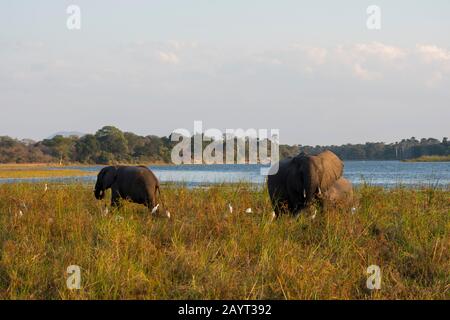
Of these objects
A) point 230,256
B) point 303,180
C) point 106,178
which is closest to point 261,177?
point 106,178

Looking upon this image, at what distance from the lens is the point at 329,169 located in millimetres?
9898

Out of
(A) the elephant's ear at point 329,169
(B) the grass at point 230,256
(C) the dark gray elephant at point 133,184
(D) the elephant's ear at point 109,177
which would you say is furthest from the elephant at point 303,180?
(D) the elephant's ear at point 109,177

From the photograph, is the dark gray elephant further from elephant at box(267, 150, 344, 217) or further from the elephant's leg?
elephant at box(267, 150, 344, 217)

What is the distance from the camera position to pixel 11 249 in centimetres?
676

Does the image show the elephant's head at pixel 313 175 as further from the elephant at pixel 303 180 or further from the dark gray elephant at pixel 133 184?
the dark gray elephant at pixel 133 184

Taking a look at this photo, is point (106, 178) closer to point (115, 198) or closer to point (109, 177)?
point (109, 177)

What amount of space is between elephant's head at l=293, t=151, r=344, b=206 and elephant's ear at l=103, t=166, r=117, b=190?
397 centimetres

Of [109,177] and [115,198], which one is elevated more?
[109,177]

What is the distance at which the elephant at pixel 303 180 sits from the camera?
9.39m

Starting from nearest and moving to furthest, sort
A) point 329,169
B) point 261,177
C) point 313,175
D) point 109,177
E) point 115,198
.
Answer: point 313,175 < point 329,169 < point 115,198 < point 109,177 < point 261,177

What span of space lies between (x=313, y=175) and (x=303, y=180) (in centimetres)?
19

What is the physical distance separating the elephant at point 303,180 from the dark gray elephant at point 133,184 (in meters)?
2.37

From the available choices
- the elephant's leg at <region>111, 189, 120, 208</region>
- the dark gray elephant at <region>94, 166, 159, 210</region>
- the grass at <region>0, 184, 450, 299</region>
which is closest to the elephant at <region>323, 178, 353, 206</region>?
the grass at <region>0, 184, 450, 299</region>

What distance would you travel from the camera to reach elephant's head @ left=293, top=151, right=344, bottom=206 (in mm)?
9359
